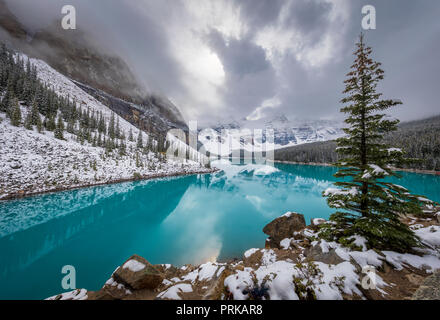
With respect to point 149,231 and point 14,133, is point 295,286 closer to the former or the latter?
point 149,231

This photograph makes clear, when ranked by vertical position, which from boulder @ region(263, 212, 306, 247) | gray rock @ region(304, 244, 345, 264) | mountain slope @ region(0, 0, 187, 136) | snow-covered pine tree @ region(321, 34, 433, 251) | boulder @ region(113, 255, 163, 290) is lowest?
boulder @ region(263, 212, 306, 247)

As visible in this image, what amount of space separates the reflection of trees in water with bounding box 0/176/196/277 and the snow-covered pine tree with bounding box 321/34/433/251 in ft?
58.9

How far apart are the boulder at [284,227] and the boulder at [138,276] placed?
7.91 meters

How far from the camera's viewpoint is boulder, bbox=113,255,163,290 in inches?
196

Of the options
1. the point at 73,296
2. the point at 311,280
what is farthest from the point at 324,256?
the point at 73,296

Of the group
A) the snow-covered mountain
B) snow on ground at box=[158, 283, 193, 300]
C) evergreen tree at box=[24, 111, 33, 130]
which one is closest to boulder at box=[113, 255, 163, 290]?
snow on ground at box=[158, 283, 193, 300]

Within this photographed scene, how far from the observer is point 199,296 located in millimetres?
4277

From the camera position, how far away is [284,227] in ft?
33.9

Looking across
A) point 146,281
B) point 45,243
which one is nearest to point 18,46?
point 45,243

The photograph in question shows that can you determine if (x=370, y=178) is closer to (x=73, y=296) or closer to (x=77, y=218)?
(x=73, y=296)

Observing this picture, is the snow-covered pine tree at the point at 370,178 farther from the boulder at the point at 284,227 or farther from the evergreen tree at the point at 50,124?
the evergreen tree at the point at 50,124

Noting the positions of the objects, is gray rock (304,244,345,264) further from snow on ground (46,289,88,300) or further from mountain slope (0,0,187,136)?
mountain slope (0,0,187,136)

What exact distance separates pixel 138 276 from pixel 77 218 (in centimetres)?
1925
